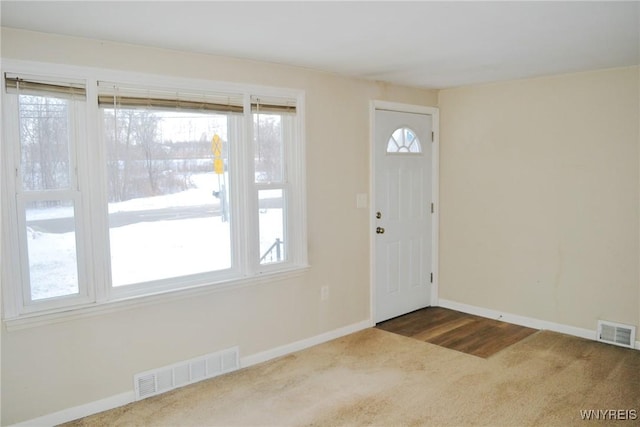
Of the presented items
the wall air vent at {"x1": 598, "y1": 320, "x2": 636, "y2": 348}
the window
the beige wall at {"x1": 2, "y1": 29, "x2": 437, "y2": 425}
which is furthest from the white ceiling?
A: the wall air vent at {"x1": 598, "y1": 320, "x2": 636, "y2": 348}

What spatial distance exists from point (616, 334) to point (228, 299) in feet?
10.0

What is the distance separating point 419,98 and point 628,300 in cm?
248

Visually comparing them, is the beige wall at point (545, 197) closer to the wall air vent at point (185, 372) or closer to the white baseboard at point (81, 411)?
the wall air vent at point (185, 372)

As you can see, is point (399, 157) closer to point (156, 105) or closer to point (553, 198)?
point (553, 198)

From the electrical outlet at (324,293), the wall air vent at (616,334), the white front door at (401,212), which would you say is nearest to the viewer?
the wall air vent at (616,334)

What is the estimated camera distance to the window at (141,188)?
2672 millimetres

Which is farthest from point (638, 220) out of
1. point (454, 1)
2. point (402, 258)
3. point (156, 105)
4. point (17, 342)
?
point (17, 342)

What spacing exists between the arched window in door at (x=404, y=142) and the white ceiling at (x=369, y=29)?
0.96 meters

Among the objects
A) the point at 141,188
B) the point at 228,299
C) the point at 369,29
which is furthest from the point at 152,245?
the point at 369,29

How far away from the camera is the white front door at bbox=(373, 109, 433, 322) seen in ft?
14.6

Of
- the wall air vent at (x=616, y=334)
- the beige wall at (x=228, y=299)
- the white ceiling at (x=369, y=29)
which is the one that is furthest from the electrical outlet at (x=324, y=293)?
the wall air vent at (x=616, y=334)

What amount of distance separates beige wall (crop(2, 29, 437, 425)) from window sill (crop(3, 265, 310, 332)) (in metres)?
0.04

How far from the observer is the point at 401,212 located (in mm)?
4656

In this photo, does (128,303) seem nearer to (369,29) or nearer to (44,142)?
(44,142)
